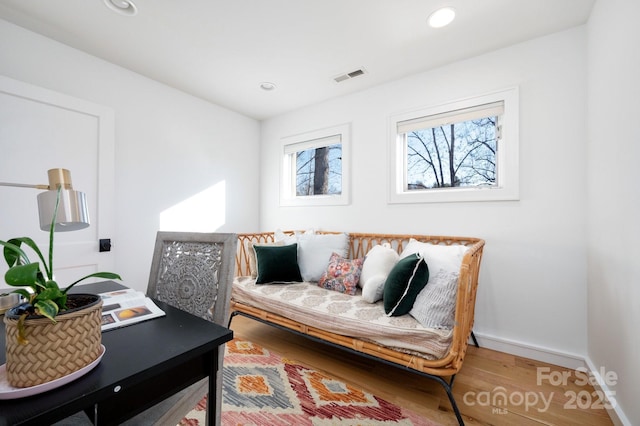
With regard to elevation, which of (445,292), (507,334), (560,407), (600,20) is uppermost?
(600,20)

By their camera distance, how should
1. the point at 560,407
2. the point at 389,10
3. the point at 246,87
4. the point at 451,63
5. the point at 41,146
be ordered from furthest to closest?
1. the point at 246,87
2. the point at 451,63
3. the point at 41,146
4. the point at 389,10
5. the point at 560,407

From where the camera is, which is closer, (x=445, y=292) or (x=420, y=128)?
(x=445, y=292)

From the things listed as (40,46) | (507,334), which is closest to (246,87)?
(40,46)

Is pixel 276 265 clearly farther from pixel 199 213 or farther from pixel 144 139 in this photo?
pixel 144 139

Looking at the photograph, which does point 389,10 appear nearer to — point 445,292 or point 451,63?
point 451,63

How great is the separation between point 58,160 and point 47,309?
6.96 ft

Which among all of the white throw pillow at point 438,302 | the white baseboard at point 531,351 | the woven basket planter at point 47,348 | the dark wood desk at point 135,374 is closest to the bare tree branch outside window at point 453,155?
the white throw pillow at point 438,302

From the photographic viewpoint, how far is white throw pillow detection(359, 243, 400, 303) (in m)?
1.92

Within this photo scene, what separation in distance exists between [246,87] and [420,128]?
68.8 inches

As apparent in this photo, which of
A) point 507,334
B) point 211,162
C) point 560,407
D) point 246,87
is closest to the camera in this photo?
point 560,407

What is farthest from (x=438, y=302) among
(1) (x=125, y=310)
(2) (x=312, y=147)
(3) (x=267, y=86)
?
(3) (x=267, y=86)

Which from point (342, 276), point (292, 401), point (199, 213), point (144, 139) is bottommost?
point (292, 401)

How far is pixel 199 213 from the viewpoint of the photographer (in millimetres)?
2971

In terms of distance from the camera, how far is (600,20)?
1592 mm
